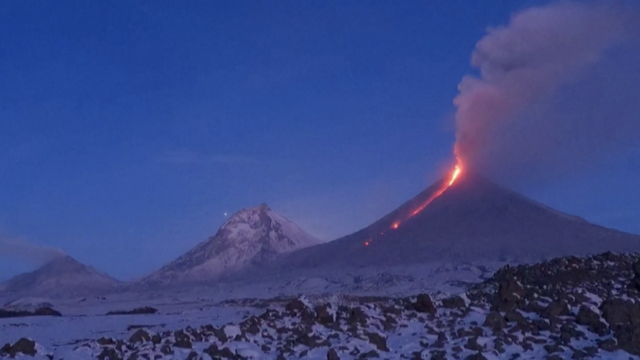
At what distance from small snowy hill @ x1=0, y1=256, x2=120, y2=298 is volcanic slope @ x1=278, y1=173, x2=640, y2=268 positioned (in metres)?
24.9

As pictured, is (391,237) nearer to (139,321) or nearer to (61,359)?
(139,321)

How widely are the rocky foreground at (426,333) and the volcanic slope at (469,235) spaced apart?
34.8 meters

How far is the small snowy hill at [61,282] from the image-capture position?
7625 cm

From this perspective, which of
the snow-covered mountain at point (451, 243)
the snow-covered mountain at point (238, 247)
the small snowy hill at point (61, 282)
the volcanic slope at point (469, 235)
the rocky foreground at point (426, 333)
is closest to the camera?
the rocky foreground at point (426, 333)

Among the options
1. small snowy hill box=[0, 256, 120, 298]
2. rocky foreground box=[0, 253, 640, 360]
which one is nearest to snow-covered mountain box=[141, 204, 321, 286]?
small snowy hill box=[0, 256, 120, 298]

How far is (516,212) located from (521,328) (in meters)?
47.7

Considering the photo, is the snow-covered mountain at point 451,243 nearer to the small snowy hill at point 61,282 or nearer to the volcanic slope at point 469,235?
the volcanic slope at point 469,235

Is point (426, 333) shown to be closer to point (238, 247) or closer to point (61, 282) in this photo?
point (238, 247)

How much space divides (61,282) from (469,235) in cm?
4776

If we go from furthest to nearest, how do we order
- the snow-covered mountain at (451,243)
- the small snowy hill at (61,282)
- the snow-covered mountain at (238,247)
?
the small snowy hill at (61,282) → the snow-covered mountain at (238,247) → the snow-covered mountain at (451,243)

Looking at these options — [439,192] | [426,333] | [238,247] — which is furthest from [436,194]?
[426,333]

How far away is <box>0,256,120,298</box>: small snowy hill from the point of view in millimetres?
76250

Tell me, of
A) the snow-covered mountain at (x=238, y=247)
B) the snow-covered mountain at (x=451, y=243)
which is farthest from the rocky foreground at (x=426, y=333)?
the snow-covered mountain at (x=238, y=247)

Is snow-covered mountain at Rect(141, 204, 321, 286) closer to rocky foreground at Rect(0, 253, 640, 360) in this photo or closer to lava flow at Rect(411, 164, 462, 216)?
lava flow at Rect(411, 164, 462, 216)
